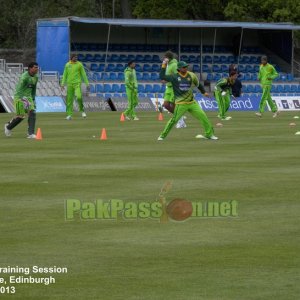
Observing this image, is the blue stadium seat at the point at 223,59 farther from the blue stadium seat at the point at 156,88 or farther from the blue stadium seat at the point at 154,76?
the blue stadium seat at the point at 156,88

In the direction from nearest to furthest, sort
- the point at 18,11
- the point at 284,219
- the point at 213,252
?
the point at 213,252 → the point at 284,219 → the point at 18,11

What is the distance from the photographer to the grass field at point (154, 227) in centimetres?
996

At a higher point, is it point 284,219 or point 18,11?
point 284,219

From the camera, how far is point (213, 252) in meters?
11.5

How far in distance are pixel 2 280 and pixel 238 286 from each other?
193 centimetres

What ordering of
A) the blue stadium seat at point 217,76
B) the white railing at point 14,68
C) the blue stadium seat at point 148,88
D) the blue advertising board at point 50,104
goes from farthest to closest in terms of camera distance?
the blue stadium seat at point 217,76 < the blue stadium seat at point 148,88 < the white railing at point 14,68 < the blue advertising board at point 50,104

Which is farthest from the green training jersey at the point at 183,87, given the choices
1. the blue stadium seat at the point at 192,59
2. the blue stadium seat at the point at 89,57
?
the blue stadium seat at the point at 192,59

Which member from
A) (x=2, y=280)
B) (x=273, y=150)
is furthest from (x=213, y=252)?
(x=273, y=150)

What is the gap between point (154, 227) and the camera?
516 inches

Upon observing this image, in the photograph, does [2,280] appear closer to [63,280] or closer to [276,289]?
[63,280]

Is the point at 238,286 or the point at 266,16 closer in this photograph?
the point at 238,286

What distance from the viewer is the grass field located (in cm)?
996

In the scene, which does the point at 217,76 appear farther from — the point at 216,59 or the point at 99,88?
the point at 99,88

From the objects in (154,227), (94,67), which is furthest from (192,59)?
(154,227)
